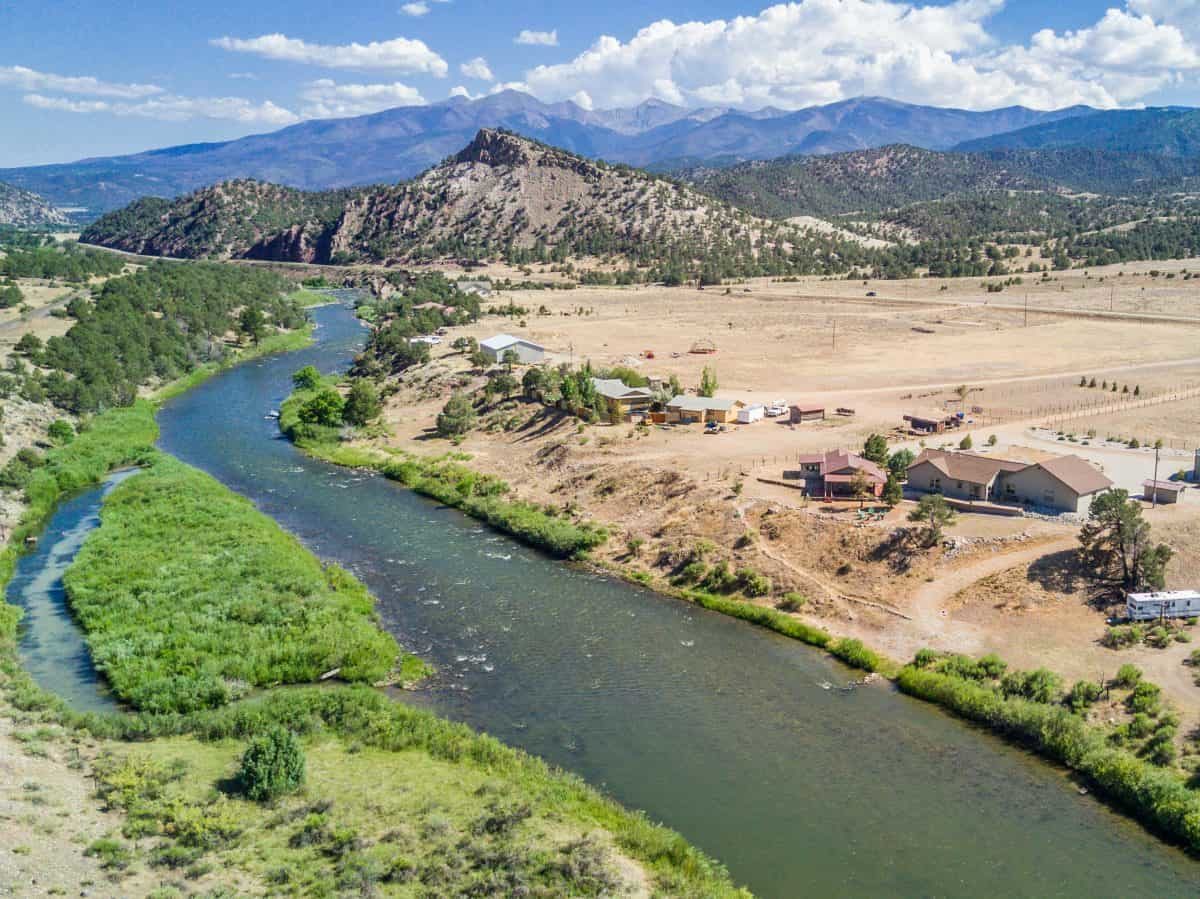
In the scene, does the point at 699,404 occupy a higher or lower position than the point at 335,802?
higher

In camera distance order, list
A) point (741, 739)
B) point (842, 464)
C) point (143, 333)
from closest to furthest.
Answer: point (741, 739), point (842, 464), point (143, 333)

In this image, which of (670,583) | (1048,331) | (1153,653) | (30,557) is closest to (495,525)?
(670,583)

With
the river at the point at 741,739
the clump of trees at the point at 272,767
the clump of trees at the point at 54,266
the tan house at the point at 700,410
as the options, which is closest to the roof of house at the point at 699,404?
the tan house at the point at 700,410

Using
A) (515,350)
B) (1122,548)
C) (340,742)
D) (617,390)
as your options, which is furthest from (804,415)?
(340,742)

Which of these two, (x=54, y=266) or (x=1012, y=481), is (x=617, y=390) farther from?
(x=54, y=266)

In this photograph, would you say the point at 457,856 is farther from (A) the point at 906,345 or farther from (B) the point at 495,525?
(A) the point at 906,345

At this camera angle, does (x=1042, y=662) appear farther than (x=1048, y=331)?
No

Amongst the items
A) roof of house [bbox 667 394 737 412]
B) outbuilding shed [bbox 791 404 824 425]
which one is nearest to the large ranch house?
outbuilding shed [bbox 791 404 824 425]
